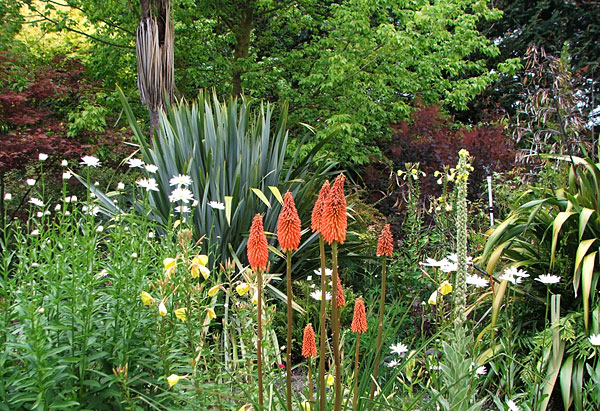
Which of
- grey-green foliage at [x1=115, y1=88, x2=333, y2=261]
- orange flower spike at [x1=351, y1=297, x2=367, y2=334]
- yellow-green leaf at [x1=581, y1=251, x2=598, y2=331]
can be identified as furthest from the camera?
grey-green foliage at [x1=115, y1=88, x2=333, y2=261]

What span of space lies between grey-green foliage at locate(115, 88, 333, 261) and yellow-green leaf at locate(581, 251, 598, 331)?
197 cm

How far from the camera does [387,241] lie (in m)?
1.48

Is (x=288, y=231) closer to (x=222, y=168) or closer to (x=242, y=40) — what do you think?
(x=222, y=168)

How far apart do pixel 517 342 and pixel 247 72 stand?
5955 millimetres

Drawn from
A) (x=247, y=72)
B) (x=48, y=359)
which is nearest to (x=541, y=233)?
(x=48, y=359)

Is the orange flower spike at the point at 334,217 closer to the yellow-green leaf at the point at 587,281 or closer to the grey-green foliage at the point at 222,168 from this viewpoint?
the yellow-green leaf at the point at 587,281

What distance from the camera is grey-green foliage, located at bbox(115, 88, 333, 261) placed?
4.06 m

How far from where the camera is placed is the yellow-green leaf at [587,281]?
2.67m

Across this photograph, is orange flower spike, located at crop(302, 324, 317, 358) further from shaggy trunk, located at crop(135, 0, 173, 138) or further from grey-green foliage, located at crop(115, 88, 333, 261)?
shaggy trunk, located at crop(135, 0, 173, 138)

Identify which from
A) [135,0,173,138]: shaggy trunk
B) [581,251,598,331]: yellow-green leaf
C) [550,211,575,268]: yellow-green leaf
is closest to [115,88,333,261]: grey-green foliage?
[135,0,173,138]: shaggy trunk

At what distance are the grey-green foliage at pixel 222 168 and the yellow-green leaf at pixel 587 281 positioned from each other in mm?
1972

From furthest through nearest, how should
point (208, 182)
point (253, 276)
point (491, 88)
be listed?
point (491, 88)
point (208, 182)
point (253, 276)

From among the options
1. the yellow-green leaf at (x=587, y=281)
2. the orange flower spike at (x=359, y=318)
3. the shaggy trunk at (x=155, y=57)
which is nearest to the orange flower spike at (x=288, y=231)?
the orange flower spike at (x=359, y=318)

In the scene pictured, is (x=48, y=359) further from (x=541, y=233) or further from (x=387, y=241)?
(x=541, y=233)
